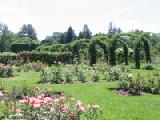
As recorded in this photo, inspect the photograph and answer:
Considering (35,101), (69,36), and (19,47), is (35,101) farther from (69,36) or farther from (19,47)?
(69,36)

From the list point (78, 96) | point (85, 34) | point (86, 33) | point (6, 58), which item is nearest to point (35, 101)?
point (78, 96)

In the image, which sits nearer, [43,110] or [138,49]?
[43,110]

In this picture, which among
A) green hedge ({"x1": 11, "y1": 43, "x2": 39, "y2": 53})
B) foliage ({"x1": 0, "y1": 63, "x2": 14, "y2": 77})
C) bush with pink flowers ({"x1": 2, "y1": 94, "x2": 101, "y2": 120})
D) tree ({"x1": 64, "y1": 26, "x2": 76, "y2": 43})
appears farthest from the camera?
tree ({"x1": 64, "y1": 26, "x2": 76, "y2": 43})

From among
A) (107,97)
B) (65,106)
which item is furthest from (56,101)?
(107,97)

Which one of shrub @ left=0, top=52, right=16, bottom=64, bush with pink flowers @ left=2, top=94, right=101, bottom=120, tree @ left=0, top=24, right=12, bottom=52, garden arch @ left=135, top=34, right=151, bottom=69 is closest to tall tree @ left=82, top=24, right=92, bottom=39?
tree @ left=0, top=24, right=12, bottom=52

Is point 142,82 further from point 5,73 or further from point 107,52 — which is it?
point 107,52

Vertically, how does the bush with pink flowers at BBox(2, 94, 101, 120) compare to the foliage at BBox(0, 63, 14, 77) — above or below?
below

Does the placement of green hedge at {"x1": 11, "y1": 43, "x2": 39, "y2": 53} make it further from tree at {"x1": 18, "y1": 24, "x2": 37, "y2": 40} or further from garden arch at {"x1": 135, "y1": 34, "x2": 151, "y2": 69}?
tree at {"x1": 18, "y1": 24, "x2": 37, "y2": 40}

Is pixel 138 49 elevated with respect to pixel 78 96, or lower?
elevated

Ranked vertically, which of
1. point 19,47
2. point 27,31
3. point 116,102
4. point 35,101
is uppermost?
point 27,31

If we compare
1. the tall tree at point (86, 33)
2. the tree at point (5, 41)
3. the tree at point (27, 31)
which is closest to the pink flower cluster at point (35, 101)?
the tree at point (5, 41)

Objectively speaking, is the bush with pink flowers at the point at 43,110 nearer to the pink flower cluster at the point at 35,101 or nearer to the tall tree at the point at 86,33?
the pink flower cluster at the point at 35,101

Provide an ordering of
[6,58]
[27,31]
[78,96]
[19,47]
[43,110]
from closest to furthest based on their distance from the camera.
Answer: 1. [43,110]
2. [78,96]
3. [6,58]
4. [19,47]
5. [27,31]

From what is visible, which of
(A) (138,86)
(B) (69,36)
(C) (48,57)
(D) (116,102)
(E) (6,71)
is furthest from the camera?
(B) (69,36)
